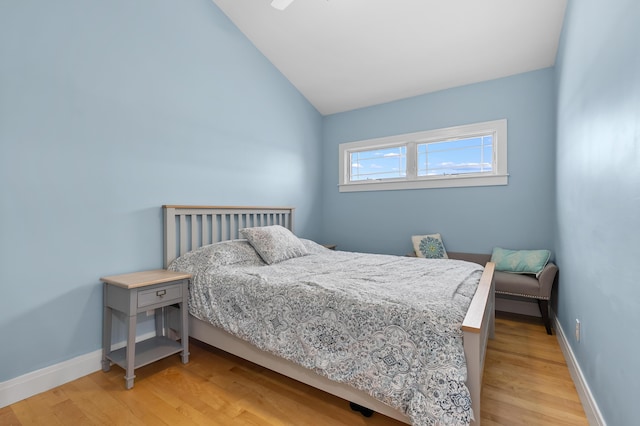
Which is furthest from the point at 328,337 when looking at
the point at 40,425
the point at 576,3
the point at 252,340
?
the point at 576,3

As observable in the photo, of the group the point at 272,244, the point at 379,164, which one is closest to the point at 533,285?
the point at 379,164

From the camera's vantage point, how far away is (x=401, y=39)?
2961mm

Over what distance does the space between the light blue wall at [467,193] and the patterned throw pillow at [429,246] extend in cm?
13

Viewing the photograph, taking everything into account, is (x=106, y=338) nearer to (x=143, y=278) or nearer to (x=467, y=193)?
(x=143, y=278)

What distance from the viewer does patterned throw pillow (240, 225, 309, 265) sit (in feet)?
8.68

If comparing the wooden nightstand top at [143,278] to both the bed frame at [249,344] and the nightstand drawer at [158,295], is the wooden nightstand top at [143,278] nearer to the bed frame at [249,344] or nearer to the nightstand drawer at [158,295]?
the nightstand drawer at [158,295]

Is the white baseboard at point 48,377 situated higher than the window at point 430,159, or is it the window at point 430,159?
the window at point 430,159

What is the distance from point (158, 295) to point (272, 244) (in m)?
1.01

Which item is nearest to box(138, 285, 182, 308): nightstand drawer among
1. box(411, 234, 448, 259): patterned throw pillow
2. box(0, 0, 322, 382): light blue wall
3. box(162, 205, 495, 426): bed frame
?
box(162, 205, 495, 426): bed frame

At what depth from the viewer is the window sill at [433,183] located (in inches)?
129

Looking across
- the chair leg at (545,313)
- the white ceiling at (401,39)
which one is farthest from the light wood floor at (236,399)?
the white ceiling at (401,39)

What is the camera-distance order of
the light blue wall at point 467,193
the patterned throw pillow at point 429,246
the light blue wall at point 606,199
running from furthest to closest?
the patterned throw pillow at point 429,246, the light blue wall at point 467,193, the light blue wall at point 606,199

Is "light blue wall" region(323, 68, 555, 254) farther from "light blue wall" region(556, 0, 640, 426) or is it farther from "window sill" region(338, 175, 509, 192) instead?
"light blue wall" region(556, 0, 640, 426)

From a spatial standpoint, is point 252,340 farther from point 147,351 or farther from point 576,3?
point 576,3
